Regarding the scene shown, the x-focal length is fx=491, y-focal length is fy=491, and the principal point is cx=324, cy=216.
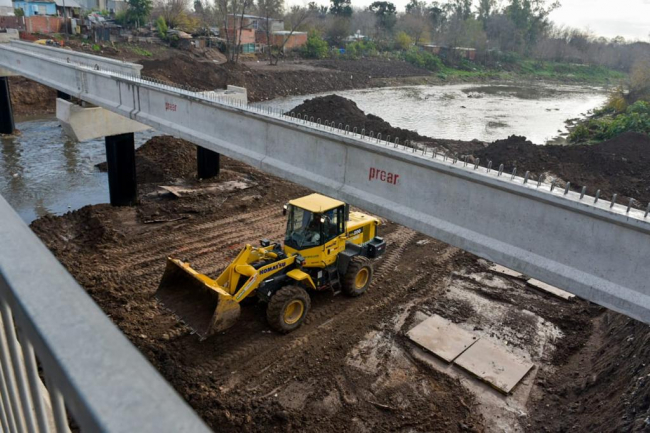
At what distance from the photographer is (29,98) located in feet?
103

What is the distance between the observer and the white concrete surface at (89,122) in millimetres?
14875

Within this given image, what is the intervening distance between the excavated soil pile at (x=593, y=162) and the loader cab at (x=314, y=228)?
40.3ft

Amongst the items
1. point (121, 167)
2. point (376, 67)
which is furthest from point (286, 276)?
point (376, 67)

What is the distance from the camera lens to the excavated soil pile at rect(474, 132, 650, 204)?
19.0m

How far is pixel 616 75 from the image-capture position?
93.9m

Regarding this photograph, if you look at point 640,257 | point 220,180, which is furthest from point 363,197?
point 220,180

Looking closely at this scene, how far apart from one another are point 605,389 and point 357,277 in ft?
16.3

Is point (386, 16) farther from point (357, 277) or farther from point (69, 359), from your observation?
point (69, 359)

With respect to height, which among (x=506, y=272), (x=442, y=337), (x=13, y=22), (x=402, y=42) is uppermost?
(x=402, y=42)

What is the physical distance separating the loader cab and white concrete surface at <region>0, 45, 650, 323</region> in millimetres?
1360

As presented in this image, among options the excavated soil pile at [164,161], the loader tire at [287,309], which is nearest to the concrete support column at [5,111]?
the excavated soil pile at [164,161]

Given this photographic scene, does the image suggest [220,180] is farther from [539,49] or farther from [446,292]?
[539,49]

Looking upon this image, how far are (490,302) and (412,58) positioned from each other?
70878 mm

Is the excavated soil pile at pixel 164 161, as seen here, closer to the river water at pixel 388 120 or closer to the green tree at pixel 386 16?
the river water at pixel 388 120
